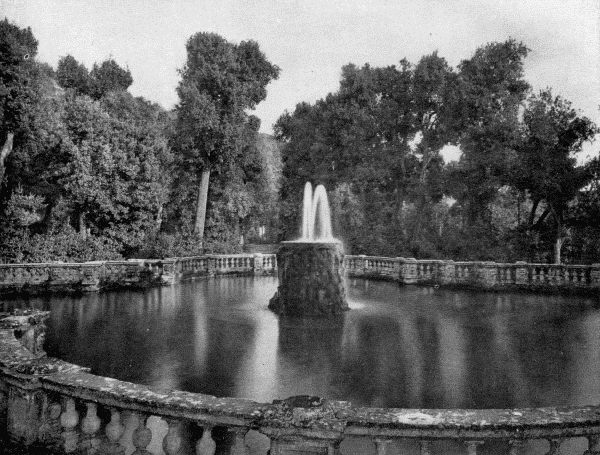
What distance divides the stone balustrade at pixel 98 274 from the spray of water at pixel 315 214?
544 centimetres

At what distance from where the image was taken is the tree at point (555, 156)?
965 inches

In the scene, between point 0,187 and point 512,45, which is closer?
point 0,187

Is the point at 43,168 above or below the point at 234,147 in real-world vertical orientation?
below

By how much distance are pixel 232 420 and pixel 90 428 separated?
1.45 m

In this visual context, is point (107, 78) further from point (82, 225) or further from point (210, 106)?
point (82, 225)

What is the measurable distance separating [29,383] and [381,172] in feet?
102

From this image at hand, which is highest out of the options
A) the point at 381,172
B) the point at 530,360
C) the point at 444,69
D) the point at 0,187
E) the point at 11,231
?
the point at 444,69

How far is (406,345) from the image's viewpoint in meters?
9.84

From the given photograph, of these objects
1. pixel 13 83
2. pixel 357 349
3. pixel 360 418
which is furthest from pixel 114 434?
pixel 13 83

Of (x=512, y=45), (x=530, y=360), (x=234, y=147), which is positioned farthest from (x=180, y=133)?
(x=530, y=360)

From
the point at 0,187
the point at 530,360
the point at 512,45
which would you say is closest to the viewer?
the point at 530,360

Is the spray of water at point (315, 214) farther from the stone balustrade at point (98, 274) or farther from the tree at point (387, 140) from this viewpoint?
the stone balustrade at point (98, 274)

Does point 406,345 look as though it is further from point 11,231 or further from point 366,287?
point 11,231

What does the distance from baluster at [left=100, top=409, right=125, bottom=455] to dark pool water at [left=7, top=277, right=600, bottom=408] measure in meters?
2.99
